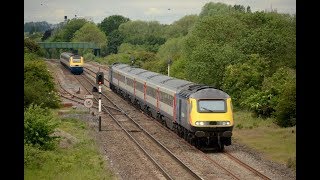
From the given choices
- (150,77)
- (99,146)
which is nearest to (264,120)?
(150,77)

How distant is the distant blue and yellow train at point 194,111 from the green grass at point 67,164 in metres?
4.31

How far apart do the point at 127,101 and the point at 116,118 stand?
10.9 meters

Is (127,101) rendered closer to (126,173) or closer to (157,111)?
(157,111)

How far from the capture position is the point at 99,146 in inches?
980

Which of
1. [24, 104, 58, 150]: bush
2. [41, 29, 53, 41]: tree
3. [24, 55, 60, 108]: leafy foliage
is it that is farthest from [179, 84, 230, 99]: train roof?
[41, 29, 53, 41]: tree

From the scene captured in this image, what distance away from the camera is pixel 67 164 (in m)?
19.6

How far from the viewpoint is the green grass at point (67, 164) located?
58.9 ft

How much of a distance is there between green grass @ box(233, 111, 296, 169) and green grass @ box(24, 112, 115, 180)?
7.23 meters

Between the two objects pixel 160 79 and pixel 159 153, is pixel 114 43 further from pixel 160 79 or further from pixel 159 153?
pixel 159 153

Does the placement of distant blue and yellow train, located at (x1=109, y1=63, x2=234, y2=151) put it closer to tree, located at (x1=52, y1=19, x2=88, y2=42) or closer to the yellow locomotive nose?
the yellow locomotive nose

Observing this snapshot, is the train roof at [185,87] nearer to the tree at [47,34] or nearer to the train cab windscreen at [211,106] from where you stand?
the train cab windscreen at [211,106]

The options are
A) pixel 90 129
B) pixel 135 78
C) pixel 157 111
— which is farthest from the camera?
pixel 135 78
